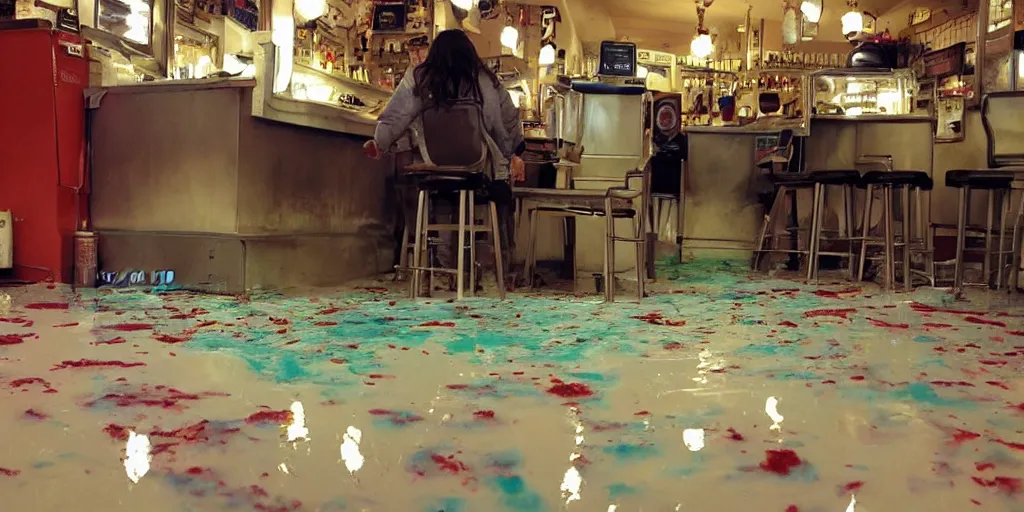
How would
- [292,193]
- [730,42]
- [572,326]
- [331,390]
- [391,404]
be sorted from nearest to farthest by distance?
[391,404]
[331,390]
[572,326]
[292,193]
[730,42]

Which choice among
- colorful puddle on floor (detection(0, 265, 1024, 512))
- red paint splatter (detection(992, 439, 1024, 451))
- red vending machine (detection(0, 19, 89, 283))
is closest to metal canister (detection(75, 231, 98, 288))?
red vending machine (detection(0, 19, 89, 283))

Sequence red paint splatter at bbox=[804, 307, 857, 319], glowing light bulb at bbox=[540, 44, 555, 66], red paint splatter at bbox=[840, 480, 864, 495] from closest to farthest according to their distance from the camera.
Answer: red paint splatter at bbox=[840, 480, 864, 495]
red paint splatter at bbox=[804, 307, 857, 319]
glowing light bulb at bbox=[540, 44, 555, 66]

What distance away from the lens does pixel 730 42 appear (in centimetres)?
1394

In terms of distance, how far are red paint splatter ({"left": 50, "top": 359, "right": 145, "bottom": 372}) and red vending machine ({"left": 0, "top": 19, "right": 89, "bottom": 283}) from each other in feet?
8.44

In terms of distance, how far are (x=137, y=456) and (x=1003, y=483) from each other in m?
1.66

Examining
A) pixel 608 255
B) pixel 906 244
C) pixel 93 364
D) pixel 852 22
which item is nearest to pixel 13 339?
pixel 93 364

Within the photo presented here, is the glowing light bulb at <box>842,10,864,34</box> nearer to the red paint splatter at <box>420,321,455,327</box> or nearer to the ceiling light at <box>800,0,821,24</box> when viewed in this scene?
the ceiling light at <box>800,0,821,24</box>

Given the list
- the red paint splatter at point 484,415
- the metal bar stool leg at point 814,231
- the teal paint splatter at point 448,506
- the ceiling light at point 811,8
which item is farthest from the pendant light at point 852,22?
the teal paint splatter at point 448,506

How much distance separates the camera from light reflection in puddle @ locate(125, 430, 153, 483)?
148 centimetres

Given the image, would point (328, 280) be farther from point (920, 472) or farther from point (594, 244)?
point (920, 472)

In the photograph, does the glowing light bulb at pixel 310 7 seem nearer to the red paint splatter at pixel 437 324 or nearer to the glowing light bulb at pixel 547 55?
the red paint splatter at pixel 437 324

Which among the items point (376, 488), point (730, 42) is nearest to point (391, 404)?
point (376, 488)

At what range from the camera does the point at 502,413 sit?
1951 mm

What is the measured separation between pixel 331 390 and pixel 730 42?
13.2m
